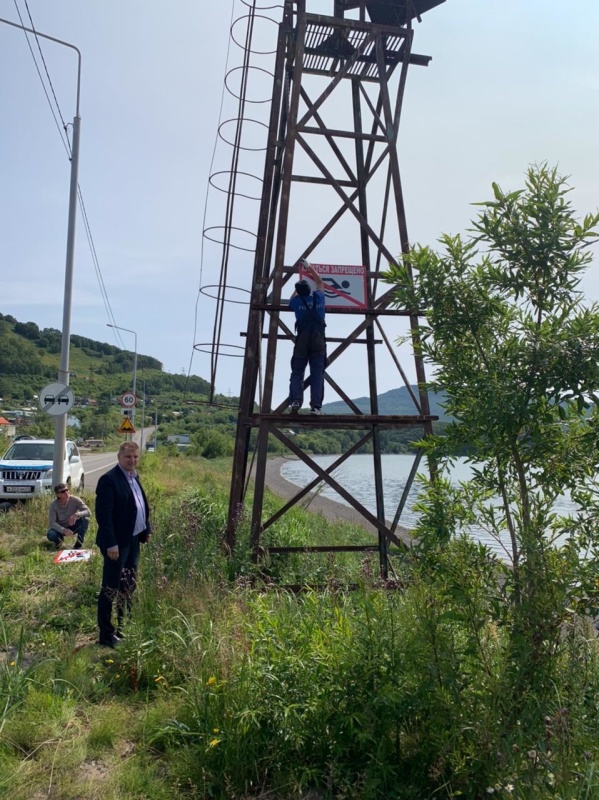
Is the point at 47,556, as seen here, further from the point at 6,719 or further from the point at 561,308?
the point at 561,308

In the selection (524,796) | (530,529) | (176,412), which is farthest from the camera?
(176,412)

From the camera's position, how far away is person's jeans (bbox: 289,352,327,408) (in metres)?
7.86

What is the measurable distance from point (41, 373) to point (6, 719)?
450 ft

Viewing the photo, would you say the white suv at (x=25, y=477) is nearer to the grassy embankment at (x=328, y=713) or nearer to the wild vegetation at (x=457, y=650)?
the grassy embankment at (x=328, y=713)

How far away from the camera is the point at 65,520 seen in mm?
10336

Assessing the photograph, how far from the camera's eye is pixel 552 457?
11.5ft

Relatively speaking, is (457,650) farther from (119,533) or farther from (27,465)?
(27,465)

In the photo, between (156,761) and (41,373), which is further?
(41,373)

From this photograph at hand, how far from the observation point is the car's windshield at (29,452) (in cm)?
1772

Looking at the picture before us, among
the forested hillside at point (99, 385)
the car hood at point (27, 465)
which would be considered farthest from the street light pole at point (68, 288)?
the forested hillside at point (99, 385)

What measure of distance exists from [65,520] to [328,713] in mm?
7703

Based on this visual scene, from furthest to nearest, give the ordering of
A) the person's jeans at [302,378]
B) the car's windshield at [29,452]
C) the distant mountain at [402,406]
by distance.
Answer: the car's windshield at [29,452] → the person's jeans at [302,378] → the distant mountain at [402,406]

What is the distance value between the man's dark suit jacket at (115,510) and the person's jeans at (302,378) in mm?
2443

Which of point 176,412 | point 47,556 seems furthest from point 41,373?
point 47,556
